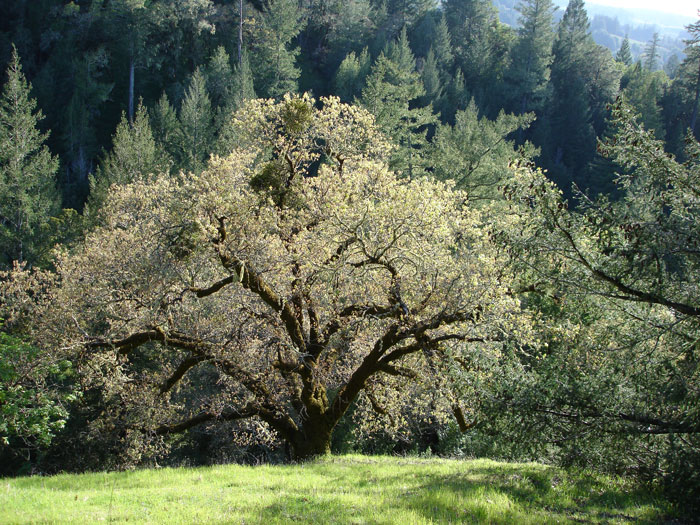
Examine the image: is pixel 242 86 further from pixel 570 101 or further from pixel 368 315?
pixel 570 101

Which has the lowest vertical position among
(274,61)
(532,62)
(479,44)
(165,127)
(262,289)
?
(262,289)

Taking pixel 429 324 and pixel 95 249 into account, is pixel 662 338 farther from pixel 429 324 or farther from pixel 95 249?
pixel 95 249

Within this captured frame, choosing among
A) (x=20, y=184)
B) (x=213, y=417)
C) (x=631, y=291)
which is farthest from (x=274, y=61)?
(x=631, y=291)

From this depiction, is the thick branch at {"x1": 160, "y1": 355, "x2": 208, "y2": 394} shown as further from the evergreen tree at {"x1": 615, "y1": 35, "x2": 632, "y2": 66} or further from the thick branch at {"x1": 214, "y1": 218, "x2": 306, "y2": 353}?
the evergreen tree at {"x1": 615, "y1": 35, "x2": 632, "y2": 66}

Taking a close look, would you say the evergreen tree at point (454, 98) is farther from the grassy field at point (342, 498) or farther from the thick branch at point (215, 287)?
the grassy field at point (342, 498)

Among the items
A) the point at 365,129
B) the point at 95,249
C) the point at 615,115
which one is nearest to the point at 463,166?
the point at 365,129

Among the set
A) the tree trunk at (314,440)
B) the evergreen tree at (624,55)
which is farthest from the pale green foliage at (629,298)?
the evergreen tree at (624,55)

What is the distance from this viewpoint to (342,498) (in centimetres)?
709

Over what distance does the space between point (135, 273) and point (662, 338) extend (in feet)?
35.8

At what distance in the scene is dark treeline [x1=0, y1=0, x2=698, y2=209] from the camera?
54.2 metres

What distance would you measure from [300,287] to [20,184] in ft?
112

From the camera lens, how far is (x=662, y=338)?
25.1ft

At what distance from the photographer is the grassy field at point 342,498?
20.2ft

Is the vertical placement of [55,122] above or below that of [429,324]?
above
